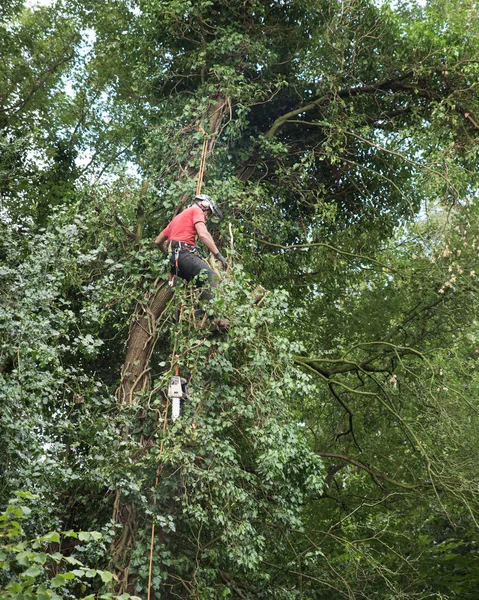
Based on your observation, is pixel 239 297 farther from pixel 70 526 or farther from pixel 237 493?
pixel 70 526

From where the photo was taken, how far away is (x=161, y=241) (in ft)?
24.5

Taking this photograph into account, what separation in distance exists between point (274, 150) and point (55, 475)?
5222mm

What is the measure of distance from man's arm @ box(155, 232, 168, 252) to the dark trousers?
324 mm

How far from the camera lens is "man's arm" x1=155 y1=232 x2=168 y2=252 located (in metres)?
7.37

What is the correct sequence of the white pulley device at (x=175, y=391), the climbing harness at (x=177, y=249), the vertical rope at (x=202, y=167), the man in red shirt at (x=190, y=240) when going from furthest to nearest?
the vertical rope at (x=202, y=167), the climbing harness at (x=177, y=249), the man in red shirt at (x=190, y=240), the white pulley device at (x=175, y=391)

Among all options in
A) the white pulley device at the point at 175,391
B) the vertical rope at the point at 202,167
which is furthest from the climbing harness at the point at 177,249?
the vertical rope at the point at 202,167

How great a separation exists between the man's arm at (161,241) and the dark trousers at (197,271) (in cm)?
32

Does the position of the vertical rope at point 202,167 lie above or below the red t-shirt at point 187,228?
above

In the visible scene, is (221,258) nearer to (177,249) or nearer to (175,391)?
(177,249)

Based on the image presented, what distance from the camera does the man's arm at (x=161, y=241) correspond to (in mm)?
7374

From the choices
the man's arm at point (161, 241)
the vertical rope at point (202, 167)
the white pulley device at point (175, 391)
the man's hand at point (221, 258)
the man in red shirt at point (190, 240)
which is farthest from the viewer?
the vertical rope at point (202, 167)

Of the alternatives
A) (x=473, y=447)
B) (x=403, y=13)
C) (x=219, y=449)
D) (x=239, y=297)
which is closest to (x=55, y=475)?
(x=219, y=449)

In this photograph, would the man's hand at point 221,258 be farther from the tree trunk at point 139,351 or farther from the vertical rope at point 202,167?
the vertical rope at point 202,167

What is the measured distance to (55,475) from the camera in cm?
623
